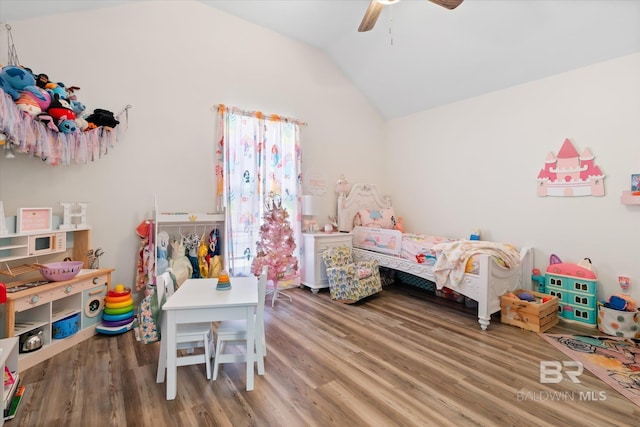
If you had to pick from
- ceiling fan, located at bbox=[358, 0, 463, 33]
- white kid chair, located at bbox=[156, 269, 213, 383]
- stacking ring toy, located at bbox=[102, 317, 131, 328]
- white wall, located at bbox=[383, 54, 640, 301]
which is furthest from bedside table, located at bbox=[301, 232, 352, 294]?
ceiling fan, located at bbox=[358, 0, 463, 33]

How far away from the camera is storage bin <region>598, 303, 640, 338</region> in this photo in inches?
108

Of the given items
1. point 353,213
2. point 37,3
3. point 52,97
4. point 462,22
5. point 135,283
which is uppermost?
point 462,22

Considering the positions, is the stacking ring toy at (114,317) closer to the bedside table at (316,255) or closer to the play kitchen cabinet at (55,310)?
the play kitchen cabinet at (55,310)

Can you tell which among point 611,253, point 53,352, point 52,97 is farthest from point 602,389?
point 52,97

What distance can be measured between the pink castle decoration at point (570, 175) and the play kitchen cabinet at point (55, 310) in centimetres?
478

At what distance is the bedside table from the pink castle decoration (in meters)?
2.59

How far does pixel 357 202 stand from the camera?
16.3ft

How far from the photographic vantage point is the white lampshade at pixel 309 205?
4.29m

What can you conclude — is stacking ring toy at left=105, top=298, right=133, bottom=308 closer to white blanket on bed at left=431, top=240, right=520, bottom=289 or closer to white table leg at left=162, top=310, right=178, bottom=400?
white table leg at left=162, top=310, right=178, bottom=400

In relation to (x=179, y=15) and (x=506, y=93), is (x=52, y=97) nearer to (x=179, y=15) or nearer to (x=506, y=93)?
(x=179, y=15)

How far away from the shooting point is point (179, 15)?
349cm

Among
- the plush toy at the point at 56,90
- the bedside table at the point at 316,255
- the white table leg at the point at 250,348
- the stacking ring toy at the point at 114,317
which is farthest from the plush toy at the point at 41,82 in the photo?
the bedside table at the point at 316,255

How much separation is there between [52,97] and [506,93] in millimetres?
4830

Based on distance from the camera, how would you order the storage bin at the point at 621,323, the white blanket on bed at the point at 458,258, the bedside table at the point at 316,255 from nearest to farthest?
the storage bin at the point at 621,323 → the white blanket on bed at the point at 458,258 → the bedside table at the point at 316,255
